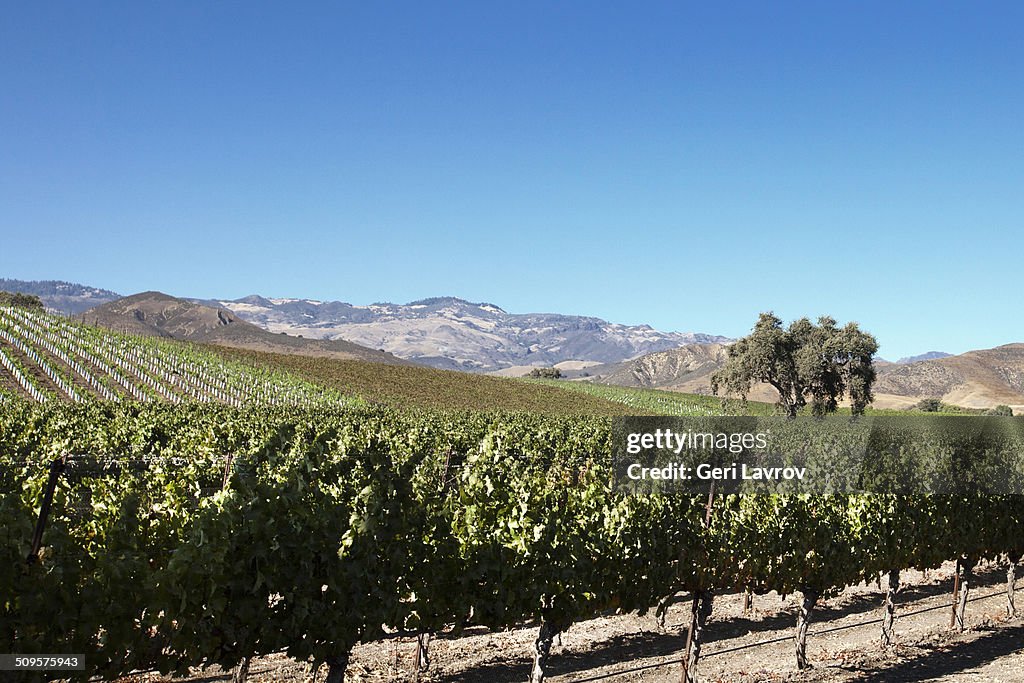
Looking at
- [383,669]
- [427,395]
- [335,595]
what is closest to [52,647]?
[335,595]

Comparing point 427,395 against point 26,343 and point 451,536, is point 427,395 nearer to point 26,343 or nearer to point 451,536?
point 26,343

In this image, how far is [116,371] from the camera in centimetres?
5731

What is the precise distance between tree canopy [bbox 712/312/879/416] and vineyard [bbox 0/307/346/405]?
3375cm

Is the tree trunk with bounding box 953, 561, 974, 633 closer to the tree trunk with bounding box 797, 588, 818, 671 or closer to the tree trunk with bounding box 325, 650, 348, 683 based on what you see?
the tree trunk with bounding box 797, 588, 818, 671

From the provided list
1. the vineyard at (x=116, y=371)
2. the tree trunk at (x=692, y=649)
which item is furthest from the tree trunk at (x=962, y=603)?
the vineyard at (x=116, y=371)

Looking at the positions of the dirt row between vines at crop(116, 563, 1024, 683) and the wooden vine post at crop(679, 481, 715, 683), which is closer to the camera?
the wooden vine post at crop(679, 481, 715, 683)

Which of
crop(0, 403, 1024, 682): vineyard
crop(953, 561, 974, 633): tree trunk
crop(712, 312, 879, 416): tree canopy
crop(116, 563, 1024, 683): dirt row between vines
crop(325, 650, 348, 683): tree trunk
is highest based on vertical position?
crop(712, 312, 879, 416): tree canopy

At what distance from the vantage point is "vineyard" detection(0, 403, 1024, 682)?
658 centimetres

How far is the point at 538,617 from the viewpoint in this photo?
10.0m

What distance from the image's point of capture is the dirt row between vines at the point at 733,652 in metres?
12.4

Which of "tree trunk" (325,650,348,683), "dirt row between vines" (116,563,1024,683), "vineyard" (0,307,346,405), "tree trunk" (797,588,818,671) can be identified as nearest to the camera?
"tree trunk" (325,650,348,683)

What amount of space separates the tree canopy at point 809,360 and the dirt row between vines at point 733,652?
148ft

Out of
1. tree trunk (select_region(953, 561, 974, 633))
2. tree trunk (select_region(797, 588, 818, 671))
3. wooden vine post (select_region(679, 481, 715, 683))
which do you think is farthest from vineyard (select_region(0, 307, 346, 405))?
tree trunk (select_region(953, 561, 974, 633))

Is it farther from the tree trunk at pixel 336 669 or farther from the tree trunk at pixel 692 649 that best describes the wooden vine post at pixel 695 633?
the tree trunk at pixel 336 669
